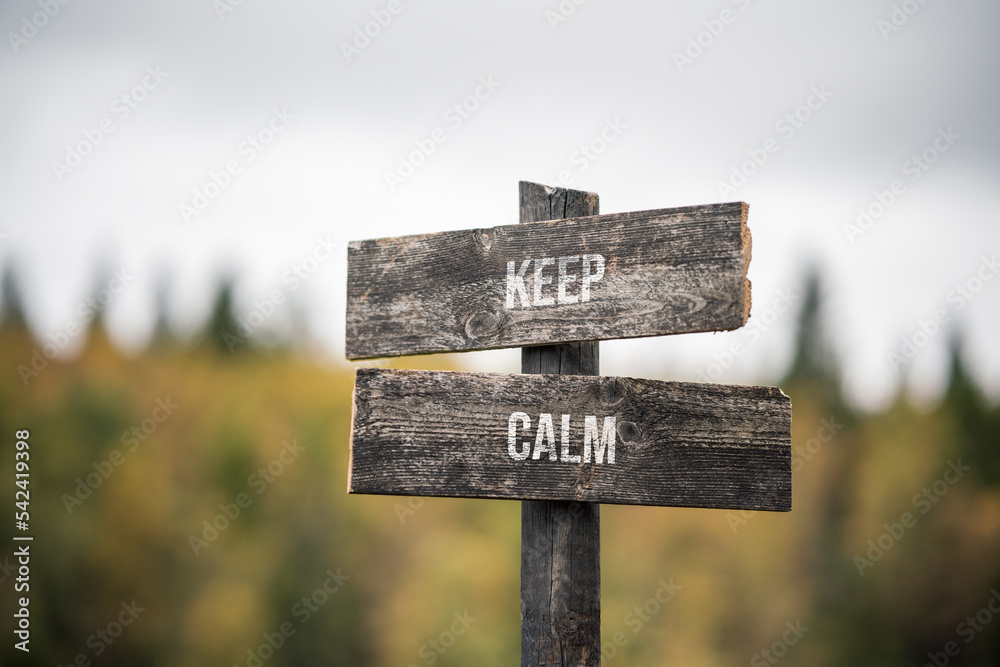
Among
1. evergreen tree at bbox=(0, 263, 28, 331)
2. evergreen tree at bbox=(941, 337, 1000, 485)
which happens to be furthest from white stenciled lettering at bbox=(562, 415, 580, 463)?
evergreen tree at bbox=(0, 263, 28, 331)

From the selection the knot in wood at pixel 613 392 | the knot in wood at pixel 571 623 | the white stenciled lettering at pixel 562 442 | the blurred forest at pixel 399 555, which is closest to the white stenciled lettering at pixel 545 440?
the white stenciled lettering at pixel 562 442

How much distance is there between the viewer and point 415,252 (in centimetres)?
204

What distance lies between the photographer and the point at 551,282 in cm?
193

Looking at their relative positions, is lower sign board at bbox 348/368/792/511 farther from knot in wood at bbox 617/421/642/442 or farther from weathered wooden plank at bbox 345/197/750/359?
weathered wooden plank at bbox 345/197/750/359

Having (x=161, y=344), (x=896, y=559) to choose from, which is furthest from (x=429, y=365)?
(x=896, y=559)

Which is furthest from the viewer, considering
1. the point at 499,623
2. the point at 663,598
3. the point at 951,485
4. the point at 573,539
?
the point at 951,485

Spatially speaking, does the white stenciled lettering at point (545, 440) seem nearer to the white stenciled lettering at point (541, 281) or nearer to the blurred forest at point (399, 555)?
the white stenciled lettering at point (541, 281)

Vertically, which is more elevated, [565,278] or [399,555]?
[565,278]

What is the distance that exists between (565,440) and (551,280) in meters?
0.37

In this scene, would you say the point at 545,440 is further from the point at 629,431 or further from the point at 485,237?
the point at 485,237

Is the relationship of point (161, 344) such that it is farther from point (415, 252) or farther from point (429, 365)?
point (415, 252)

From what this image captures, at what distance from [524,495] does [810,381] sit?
68.9 feet

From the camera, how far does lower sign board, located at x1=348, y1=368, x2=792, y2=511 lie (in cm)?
186

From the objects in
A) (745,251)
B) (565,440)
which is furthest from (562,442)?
(745,251)
